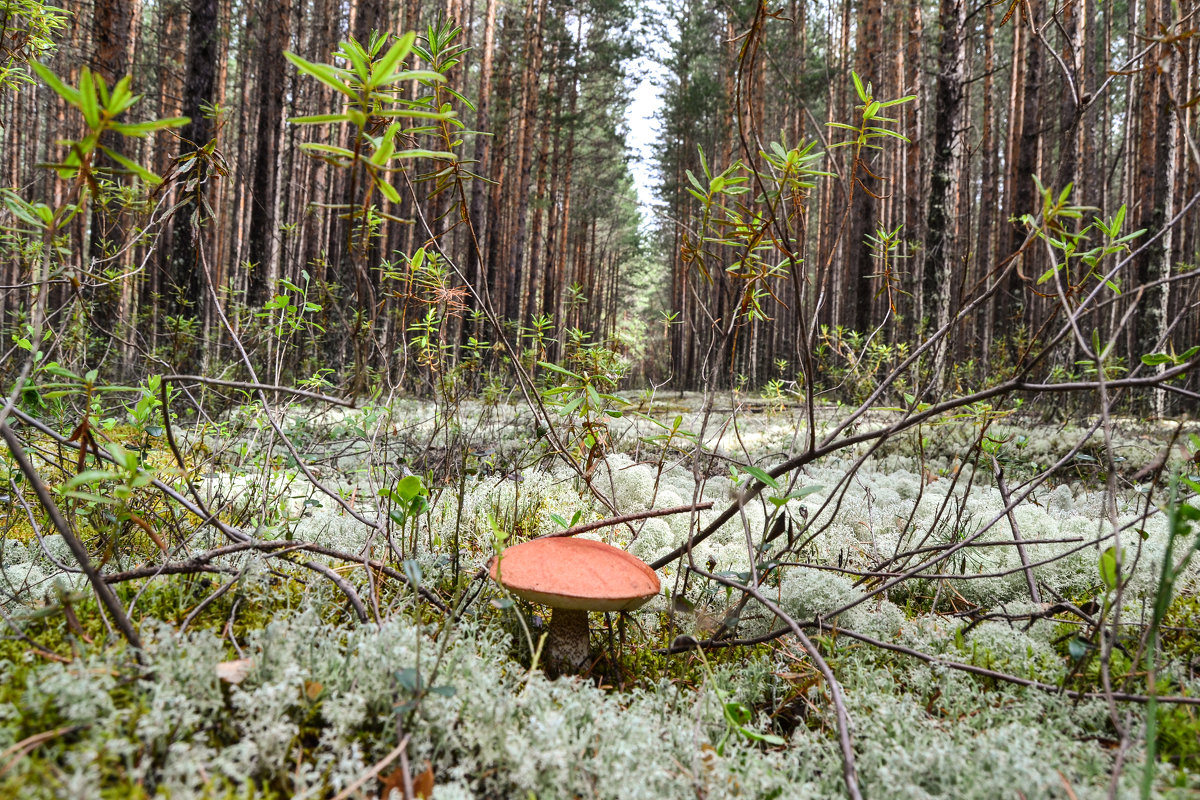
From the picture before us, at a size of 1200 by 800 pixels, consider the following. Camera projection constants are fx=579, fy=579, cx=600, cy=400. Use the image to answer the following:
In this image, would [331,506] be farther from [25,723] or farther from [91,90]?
[91,90]

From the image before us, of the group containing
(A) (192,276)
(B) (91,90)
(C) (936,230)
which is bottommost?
(B) (91,90)

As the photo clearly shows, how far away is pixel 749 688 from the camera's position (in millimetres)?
1637

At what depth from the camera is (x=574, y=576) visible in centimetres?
145

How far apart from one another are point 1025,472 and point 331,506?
14.8ft

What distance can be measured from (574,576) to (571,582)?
24 millimetres

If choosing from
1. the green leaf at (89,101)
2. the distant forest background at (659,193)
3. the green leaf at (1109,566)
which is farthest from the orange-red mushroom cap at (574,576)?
the green leaf at (89,101)

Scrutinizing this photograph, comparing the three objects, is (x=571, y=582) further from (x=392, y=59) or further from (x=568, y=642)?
(x=392, y=59)

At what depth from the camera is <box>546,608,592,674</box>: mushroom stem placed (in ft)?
5.38

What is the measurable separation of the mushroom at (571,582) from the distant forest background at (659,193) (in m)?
0.61

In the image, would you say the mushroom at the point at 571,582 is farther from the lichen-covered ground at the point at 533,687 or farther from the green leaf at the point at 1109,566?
the green leaf at the point at 1109,566

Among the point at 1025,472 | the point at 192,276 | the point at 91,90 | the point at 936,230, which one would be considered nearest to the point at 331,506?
the point at 91,90

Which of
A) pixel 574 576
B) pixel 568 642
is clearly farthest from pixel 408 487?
pixel 568 642

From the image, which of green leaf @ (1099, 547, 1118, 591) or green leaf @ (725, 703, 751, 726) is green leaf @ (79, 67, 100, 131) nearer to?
green leaf @ (725, 703, 751, 726)

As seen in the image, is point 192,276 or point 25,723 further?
point 192,276
